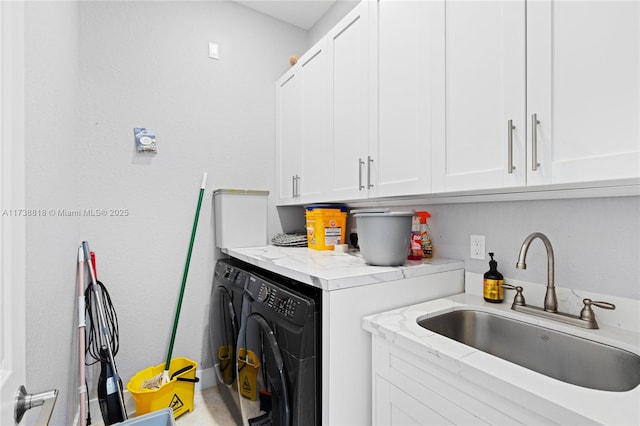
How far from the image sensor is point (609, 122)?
86 cm

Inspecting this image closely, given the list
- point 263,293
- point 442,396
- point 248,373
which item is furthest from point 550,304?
point 248,373

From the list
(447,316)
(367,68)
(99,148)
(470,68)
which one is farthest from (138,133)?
(447,316)

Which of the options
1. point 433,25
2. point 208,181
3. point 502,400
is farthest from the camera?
point 208,181

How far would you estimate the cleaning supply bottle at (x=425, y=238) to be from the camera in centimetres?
170

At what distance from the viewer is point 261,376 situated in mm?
1375

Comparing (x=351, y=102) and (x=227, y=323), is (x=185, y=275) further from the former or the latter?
(x=351, y=102)

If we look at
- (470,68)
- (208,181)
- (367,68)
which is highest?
(367,68)

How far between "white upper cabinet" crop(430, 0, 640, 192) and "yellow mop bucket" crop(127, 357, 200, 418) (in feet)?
5.99

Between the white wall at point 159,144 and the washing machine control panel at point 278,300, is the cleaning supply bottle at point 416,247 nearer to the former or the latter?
the washing machine control panel at point 278,300

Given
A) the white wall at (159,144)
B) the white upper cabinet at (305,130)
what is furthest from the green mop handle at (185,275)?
the white upper cabinet at (305,130)

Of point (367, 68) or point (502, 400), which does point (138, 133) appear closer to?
point (367, 68)

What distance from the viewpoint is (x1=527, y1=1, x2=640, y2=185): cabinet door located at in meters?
0.83

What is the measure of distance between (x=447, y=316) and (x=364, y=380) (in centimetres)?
43

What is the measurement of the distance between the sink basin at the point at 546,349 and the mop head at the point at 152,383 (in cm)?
171
